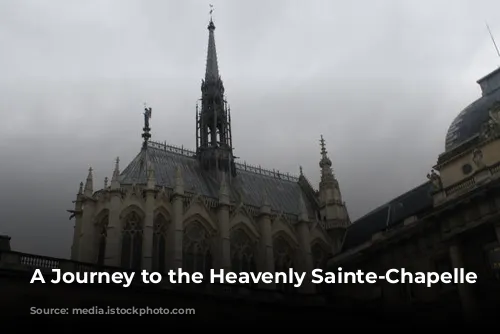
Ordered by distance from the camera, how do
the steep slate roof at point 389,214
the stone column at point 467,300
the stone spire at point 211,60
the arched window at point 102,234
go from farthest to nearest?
the stone spire at point 211,60
the steep slate roof at point 389,214
the arched window at point 102,234
the stone column at point 467,300

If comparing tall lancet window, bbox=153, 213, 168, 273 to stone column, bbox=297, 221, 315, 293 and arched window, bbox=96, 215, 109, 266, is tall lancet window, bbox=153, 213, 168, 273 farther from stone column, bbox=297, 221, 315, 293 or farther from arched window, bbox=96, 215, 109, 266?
stone column, bbox=297, 221, 315, 293

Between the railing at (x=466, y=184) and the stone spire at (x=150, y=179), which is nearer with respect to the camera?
the railing at (x=466, y=184)

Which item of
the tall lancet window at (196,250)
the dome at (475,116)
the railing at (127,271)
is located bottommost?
the railing at (127,271)

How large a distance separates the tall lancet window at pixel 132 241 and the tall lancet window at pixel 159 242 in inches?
38.2

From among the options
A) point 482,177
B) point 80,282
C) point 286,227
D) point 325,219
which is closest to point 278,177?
point 325,219

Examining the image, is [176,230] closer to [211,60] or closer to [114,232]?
[114,232]

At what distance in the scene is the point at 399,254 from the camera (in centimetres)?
3341

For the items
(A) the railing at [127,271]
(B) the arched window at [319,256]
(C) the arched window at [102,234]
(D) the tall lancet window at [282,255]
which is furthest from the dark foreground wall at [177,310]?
(C) the arched window at [102,234]

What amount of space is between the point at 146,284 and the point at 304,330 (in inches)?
362

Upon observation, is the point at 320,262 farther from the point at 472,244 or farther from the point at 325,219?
the point at 472,244

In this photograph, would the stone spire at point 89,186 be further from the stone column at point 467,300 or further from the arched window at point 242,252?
the stone column at point 467,300

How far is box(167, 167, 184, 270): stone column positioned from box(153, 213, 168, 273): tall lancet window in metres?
0.57

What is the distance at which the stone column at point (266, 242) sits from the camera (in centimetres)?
3757

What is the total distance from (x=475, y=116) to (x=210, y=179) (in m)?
20.0
